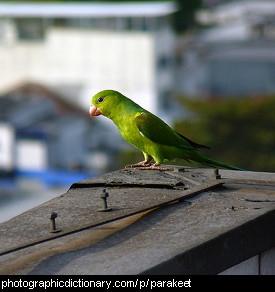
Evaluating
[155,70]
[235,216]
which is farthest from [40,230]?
[155,70]

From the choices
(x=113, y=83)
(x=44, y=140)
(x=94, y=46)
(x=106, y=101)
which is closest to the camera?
(x=106, y=101)

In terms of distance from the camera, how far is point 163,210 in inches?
120

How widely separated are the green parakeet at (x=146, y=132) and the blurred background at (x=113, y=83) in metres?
14.8

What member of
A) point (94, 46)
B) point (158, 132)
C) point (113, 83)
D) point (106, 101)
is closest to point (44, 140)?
point (113, 83)

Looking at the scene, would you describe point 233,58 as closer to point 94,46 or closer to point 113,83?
point 113,83

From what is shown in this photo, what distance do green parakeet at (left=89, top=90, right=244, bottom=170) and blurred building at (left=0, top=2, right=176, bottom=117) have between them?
2300cm

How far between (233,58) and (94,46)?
7.81m

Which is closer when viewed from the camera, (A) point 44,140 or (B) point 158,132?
(B) point 158,132

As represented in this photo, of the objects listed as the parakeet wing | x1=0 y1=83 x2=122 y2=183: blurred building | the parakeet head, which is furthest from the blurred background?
the parakeet wing

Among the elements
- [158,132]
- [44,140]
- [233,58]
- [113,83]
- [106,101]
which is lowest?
[44,140]

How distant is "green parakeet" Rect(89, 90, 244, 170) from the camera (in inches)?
171

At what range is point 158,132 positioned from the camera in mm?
4375

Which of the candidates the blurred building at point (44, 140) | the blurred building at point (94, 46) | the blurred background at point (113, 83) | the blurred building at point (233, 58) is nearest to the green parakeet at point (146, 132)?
the blurred background at point (113, 83)
